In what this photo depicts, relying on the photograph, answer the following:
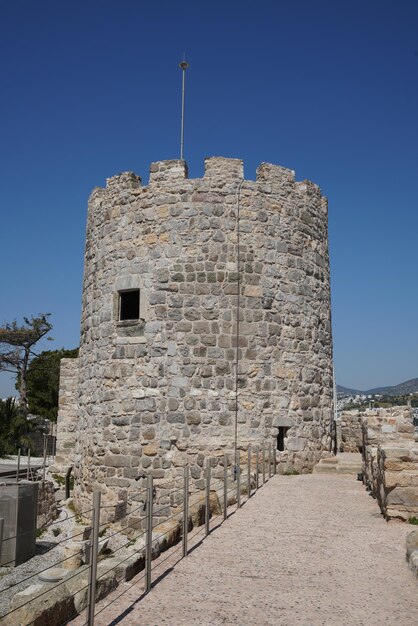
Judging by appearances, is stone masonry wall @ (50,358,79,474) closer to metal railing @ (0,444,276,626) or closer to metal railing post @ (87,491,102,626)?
metal railing @ (0,444,276,626)

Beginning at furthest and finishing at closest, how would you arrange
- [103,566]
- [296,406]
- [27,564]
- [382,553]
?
[296,406], [27,564], [382,553], [103,566]

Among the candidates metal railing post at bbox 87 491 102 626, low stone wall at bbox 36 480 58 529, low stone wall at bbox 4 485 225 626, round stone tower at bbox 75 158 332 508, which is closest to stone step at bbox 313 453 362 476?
round stone tower at bbox 75 158 332 508

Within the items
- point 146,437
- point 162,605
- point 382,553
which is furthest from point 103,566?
point 146,437

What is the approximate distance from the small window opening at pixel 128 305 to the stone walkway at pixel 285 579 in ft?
18.2

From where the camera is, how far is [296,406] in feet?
40.2

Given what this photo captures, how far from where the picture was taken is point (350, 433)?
1967cm

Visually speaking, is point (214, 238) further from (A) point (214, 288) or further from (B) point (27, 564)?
(B) point (27, 564)

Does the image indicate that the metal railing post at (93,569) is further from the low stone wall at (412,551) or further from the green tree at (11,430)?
the green tree at (11,430)

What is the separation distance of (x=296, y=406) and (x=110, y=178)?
21.5 feet

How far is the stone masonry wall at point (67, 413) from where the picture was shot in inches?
617

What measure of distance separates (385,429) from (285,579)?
7.78 m

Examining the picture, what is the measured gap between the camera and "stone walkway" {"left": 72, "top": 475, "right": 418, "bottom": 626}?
4.39 meters

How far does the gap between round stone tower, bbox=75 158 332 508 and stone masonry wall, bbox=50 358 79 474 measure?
8.95 ft

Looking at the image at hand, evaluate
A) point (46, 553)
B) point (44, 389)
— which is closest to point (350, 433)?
point (46, 553)
